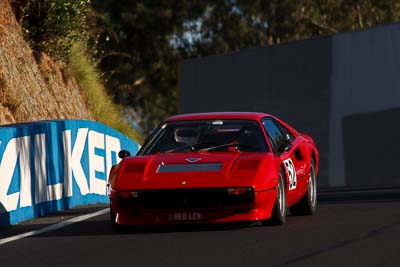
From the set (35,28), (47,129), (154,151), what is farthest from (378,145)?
(154,151)

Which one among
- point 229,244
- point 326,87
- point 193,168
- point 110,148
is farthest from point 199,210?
point 326,87

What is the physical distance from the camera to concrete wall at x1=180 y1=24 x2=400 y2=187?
32094 mm

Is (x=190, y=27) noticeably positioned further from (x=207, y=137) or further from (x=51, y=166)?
(x=207, y=137)

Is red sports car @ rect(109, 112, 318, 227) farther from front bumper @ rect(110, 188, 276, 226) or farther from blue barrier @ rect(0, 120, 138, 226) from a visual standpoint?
blue barrier @ rect(0, 120, 138, 226)

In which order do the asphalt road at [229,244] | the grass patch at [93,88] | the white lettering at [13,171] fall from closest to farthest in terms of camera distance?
the asphalt road at [229,244], the white lettering at [13,171], the grass patch at [93,88]

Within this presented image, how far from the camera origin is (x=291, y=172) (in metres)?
13.0

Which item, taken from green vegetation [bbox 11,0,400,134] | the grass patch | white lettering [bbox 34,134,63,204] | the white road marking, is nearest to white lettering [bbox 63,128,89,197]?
white lettering [bbox 34,134,63,204]

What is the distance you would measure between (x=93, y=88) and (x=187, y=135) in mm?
14986

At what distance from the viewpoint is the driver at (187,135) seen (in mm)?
13062

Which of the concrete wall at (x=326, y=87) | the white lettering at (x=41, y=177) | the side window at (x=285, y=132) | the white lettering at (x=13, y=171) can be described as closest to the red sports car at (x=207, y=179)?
the side window at (x=285, y=132)

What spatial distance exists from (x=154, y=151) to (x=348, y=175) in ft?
62.9

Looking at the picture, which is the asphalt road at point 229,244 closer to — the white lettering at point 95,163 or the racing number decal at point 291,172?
the racing number decal at point 291,172

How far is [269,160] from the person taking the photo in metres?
12.2

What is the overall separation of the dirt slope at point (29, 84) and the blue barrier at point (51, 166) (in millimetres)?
2808
